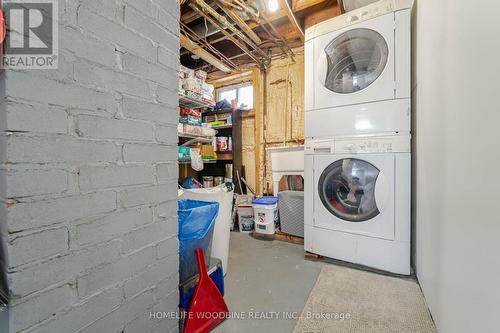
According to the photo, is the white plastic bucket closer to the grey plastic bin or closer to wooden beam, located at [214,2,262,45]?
the grey plastic bin

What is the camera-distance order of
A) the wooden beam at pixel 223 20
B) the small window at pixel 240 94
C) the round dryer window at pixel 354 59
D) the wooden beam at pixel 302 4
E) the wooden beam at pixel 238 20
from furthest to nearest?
the small window at pixel 240 94 < the wooden beam at pixel 302 4 < the wooden beam at pixel 238 20 < the wooden beam at pixel 223 20 < the round dryer window at pixel 354 59

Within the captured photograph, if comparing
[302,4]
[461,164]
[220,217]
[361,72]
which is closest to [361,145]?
→ [361,72]

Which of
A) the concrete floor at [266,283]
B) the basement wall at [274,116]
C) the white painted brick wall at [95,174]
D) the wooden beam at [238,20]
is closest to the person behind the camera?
the white painted brick wall at [95,174]

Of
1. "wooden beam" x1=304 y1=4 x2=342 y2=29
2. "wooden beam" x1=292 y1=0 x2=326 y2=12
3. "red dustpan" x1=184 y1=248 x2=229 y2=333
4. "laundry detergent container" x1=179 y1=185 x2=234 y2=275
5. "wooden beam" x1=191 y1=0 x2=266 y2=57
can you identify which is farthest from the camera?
"wooden beam" x1=304 y1=4 x2=342 y2=29

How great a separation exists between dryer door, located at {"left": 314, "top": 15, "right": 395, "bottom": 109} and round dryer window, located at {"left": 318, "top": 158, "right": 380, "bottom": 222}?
51 centimetres

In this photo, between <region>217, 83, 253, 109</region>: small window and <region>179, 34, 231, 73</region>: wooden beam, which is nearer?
<region>179, 34, 231, 73</region>: wooden beam

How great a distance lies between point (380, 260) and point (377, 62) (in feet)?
4.89

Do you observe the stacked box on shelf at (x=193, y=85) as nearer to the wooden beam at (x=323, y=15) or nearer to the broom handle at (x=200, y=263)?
the wooden beam at (x=323, y=15)

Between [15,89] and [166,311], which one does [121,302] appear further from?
[15,89]

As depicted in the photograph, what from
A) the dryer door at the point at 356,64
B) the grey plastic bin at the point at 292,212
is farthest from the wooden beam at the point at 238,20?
the grey plastic bin at the point at 292,212

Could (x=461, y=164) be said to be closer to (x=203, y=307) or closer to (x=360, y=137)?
(x=360, y=137)

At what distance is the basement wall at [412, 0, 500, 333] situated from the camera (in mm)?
609

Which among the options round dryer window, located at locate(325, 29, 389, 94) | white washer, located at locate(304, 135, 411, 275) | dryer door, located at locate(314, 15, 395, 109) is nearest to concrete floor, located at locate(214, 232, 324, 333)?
white washer, located at locate(304, 135, 411, 275)

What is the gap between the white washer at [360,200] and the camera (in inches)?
60.6
